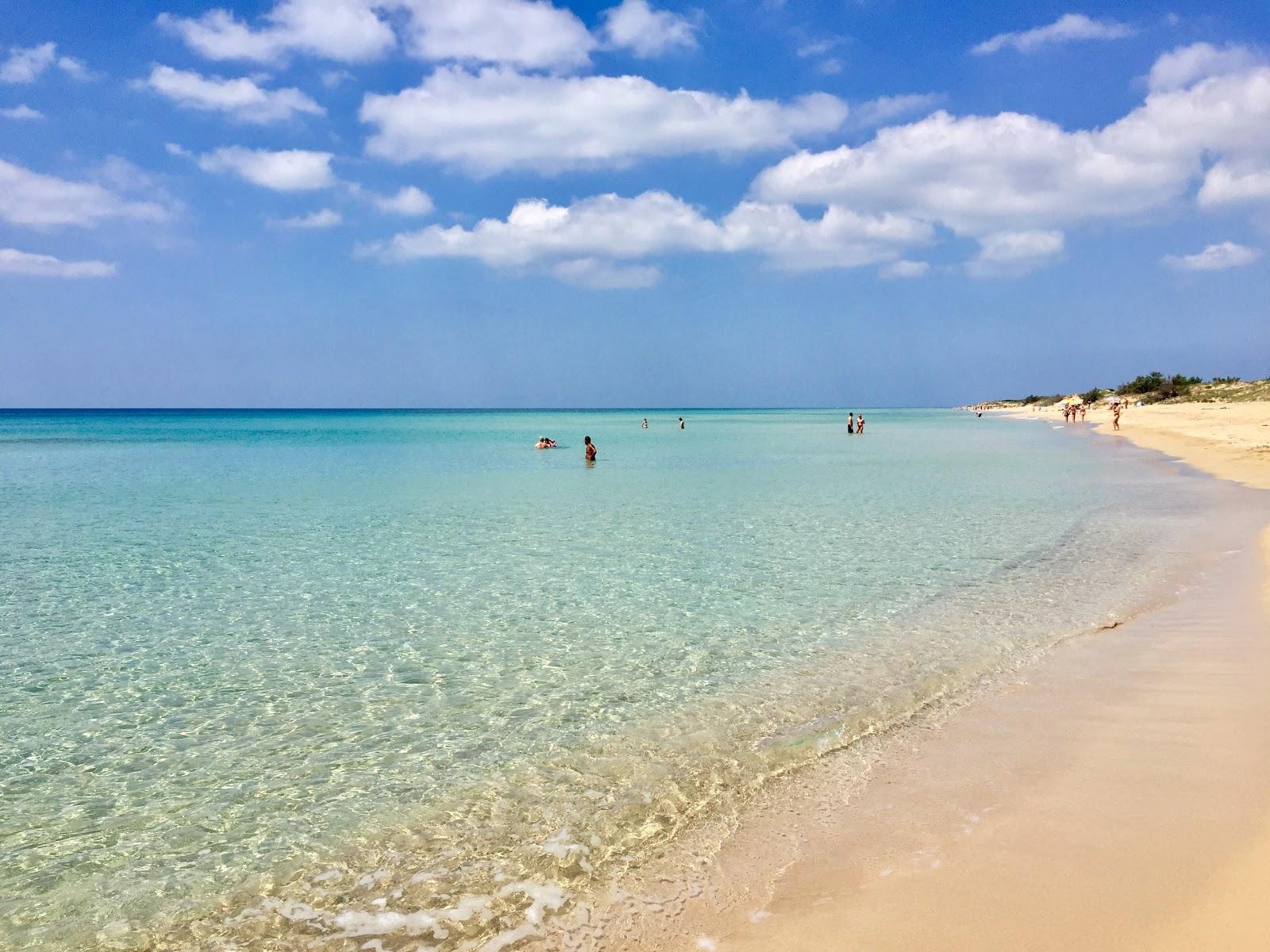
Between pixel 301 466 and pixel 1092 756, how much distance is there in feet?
133

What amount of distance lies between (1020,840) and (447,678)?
557 cm

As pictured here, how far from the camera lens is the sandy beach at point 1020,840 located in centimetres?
409

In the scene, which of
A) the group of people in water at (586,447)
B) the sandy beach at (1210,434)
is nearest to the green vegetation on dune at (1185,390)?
the sandy beach at (1210,434)

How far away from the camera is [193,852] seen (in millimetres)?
5238

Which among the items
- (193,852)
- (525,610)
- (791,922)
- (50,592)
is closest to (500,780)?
(193,852)

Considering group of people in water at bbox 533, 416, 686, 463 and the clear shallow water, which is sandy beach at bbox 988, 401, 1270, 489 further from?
group of people in water at bbox 533, 416, 686, 463

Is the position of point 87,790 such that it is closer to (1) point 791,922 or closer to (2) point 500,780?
(2) point 500,780

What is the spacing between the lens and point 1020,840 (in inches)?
194

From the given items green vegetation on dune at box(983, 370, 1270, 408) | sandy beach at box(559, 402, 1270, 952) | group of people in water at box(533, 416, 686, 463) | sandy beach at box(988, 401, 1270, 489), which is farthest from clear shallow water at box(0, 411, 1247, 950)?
green vegetation on dune at box(983, 370, 1270, 408)

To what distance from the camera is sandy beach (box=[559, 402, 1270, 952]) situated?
4.09m

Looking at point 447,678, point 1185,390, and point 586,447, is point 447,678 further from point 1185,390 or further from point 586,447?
point 1185,390

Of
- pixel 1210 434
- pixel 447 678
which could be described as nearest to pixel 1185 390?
pixel 1210 434

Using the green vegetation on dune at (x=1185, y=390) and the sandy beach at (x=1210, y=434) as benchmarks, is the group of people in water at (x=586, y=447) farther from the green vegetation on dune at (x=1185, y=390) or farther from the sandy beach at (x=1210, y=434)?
the green vegetation on dune at (x=1185, y=390)

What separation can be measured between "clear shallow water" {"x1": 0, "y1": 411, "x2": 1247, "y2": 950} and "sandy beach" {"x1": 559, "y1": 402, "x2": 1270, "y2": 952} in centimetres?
64
